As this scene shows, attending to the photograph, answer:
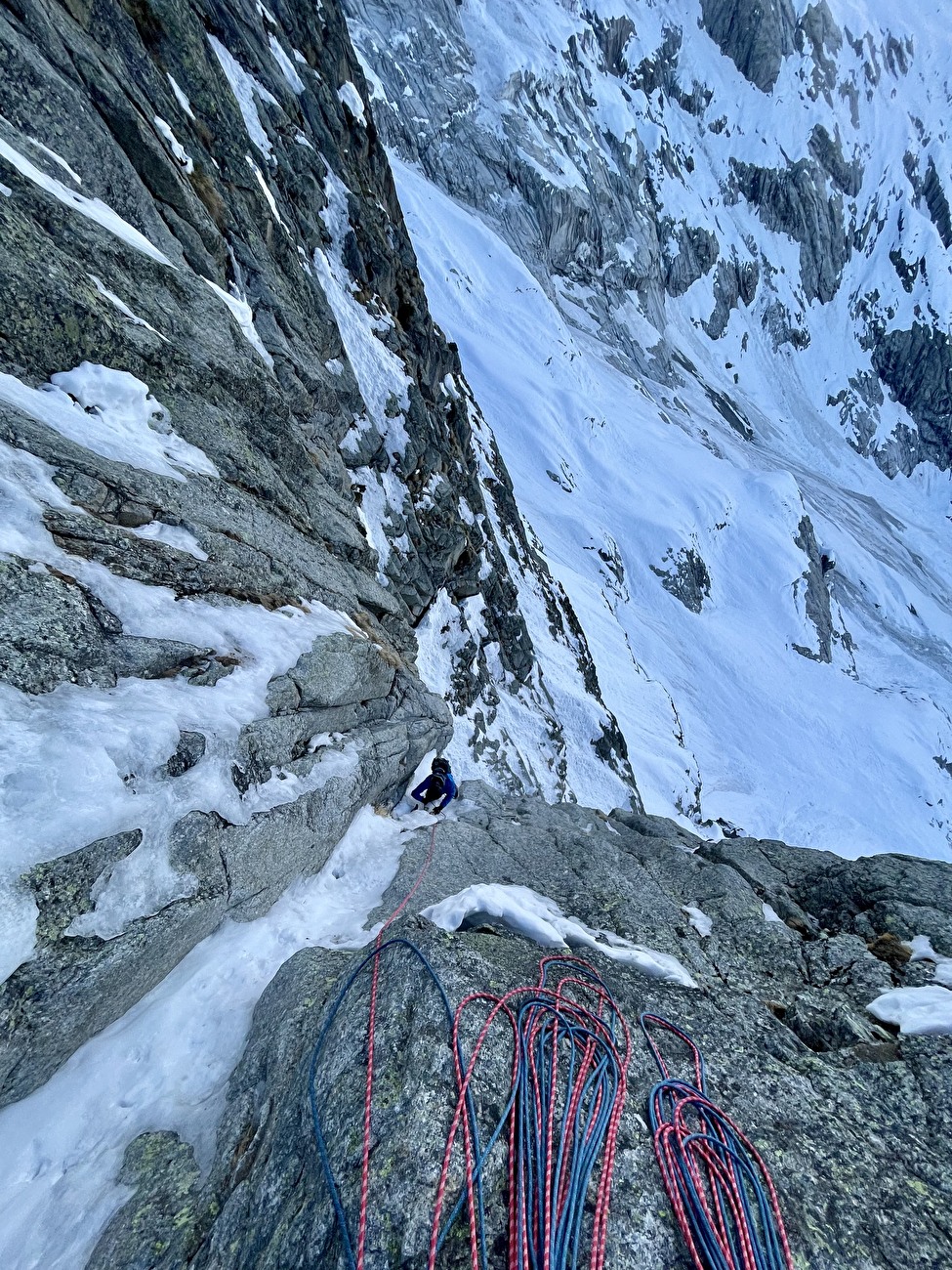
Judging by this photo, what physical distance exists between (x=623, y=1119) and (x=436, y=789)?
210 inches

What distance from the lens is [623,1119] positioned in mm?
3574

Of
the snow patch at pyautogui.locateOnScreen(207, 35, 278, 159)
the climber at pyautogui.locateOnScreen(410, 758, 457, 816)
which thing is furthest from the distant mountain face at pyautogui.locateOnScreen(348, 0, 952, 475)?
the climber at pyautogui.locateOnScreen(410, 758, 457, 816)

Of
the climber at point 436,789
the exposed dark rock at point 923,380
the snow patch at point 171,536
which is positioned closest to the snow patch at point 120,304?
the snow patch at point 171,536

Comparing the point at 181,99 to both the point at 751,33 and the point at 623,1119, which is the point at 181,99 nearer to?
the point at 623,1119

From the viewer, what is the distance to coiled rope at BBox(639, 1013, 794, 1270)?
3.04 meters

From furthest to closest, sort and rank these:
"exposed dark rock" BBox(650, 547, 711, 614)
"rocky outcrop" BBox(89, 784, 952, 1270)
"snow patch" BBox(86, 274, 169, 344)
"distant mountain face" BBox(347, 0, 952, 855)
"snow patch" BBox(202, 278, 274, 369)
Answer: "exposed dark rock" BBox(650, 547, 711, 614), "distant mountain face" BBox(347, 0, 952, 855), "snow patch" BBox(202, 278, 274, 369), "snow patch" BBox(86, 274, 169, 344), "rocky outcrop" BBox(89, 784, 952, 1270)

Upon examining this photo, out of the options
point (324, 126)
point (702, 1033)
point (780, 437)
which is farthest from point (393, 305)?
point (780, 437)

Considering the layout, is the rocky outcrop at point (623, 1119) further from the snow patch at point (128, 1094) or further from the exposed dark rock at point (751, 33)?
the exposed dark rock at point (751, 33)

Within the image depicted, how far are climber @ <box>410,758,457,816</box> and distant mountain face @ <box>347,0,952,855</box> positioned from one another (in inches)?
287

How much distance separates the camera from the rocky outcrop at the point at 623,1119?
299cm

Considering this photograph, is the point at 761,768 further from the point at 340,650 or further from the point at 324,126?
the point at 324,126

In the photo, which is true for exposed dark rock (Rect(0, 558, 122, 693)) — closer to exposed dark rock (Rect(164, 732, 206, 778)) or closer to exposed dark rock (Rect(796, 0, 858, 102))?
exposed dark rock (Rect(164, 732, 206, 778))

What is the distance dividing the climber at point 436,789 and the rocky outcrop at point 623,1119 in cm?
198

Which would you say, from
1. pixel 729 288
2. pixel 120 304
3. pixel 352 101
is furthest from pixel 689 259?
pixel 120 304
